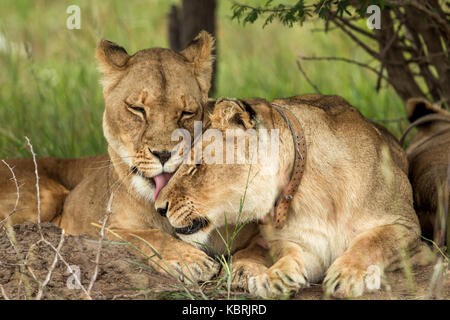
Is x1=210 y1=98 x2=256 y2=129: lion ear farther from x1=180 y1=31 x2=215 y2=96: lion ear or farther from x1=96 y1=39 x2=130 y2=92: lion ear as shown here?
x1=96 y1=39 x2=130 y2=92: lion ear

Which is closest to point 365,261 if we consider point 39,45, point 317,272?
point 317,272

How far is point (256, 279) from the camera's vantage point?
9.61ft

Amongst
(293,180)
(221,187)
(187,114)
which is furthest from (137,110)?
(293,180)

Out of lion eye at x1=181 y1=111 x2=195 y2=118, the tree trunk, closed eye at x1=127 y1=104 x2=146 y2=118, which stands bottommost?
lion eye at x1=181 y1=111 x2=195 y2=118

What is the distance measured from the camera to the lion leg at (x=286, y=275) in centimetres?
288

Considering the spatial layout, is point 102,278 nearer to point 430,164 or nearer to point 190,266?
point 190,266

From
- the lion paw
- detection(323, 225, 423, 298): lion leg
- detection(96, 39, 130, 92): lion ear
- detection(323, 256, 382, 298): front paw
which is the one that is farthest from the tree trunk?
detection(323, 256, 382, 298): front paw

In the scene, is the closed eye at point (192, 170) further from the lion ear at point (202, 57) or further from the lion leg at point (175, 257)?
the lion ear at point (202, 57)

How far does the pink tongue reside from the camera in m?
3.29

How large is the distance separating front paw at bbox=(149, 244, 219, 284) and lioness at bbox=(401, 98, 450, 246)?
1.15 metres

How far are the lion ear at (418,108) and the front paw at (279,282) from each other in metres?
1.94

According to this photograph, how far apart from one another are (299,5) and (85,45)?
4.15 metres

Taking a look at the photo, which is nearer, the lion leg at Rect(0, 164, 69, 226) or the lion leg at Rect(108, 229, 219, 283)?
A: the lion leg at Rect(108, 229, 219, 283)
